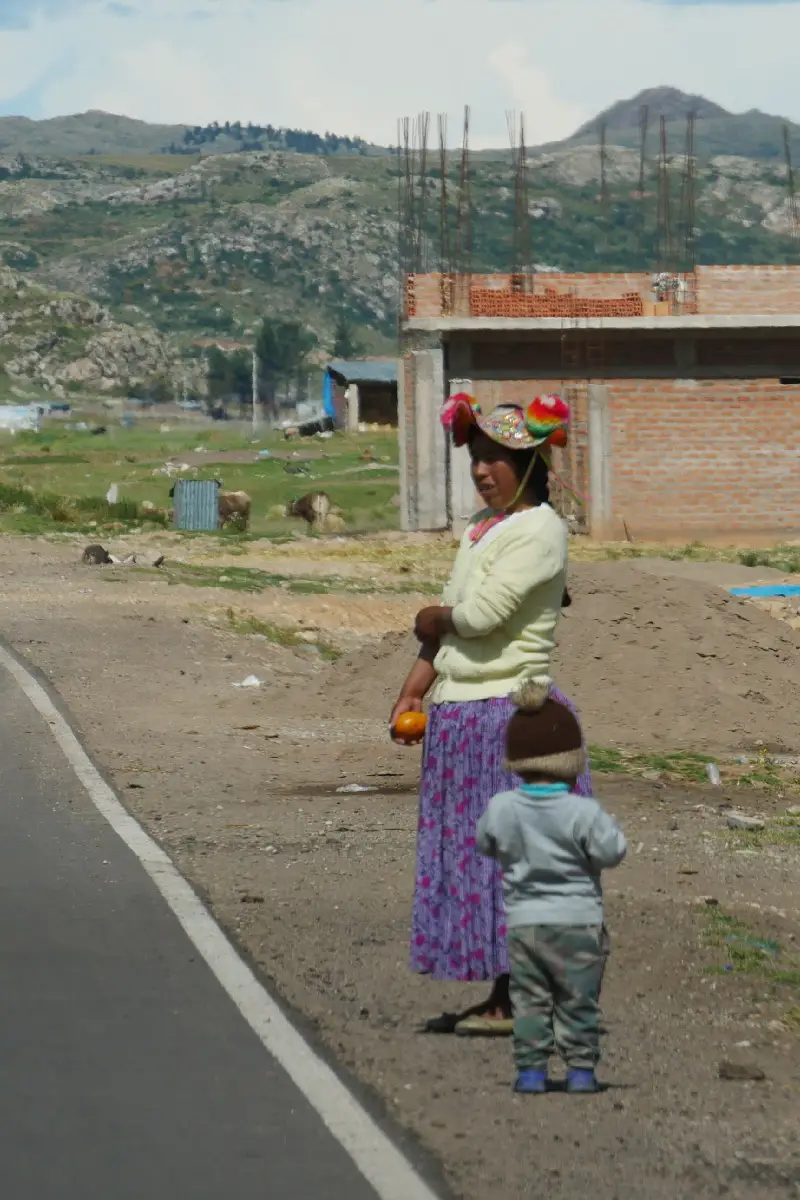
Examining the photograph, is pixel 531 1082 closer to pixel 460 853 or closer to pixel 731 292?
pixel 460 853

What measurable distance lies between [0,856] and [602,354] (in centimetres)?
3030

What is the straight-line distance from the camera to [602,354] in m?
39.4

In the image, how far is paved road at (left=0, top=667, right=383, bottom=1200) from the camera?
16.8ft

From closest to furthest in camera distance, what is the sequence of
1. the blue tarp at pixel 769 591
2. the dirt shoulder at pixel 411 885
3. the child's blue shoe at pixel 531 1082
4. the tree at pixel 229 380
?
the dirt shoulder at pixel 411 885 < the child's blue shoe at pixel 531 1082 < the blue tarp at pixel 769 591 < the tree at pixel 229 380

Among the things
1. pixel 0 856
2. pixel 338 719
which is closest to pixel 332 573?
pixel 338 719

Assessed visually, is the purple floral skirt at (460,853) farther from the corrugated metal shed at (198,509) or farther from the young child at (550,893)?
the corrugated metal shed at (198,509)

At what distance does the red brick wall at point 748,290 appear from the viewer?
41.6 m

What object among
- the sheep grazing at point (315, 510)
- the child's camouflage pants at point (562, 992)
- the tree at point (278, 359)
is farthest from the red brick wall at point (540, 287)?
the tree at point (278, 359)

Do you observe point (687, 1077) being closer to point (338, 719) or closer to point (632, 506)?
point (338, 719)

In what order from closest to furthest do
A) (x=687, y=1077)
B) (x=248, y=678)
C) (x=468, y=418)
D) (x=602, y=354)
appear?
(x=687, y=1077), (x=468, y=418), (x=248, y=678), (x=602, y=354)

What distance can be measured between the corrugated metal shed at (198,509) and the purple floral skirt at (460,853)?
36.6 metres

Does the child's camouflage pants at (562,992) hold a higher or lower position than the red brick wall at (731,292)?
lower

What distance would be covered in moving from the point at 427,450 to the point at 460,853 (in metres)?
35.5

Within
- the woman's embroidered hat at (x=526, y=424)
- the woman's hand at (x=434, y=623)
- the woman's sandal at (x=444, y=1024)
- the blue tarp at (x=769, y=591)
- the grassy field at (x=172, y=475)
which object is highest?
the woman's embroidered hat at (x=526, y=424)
